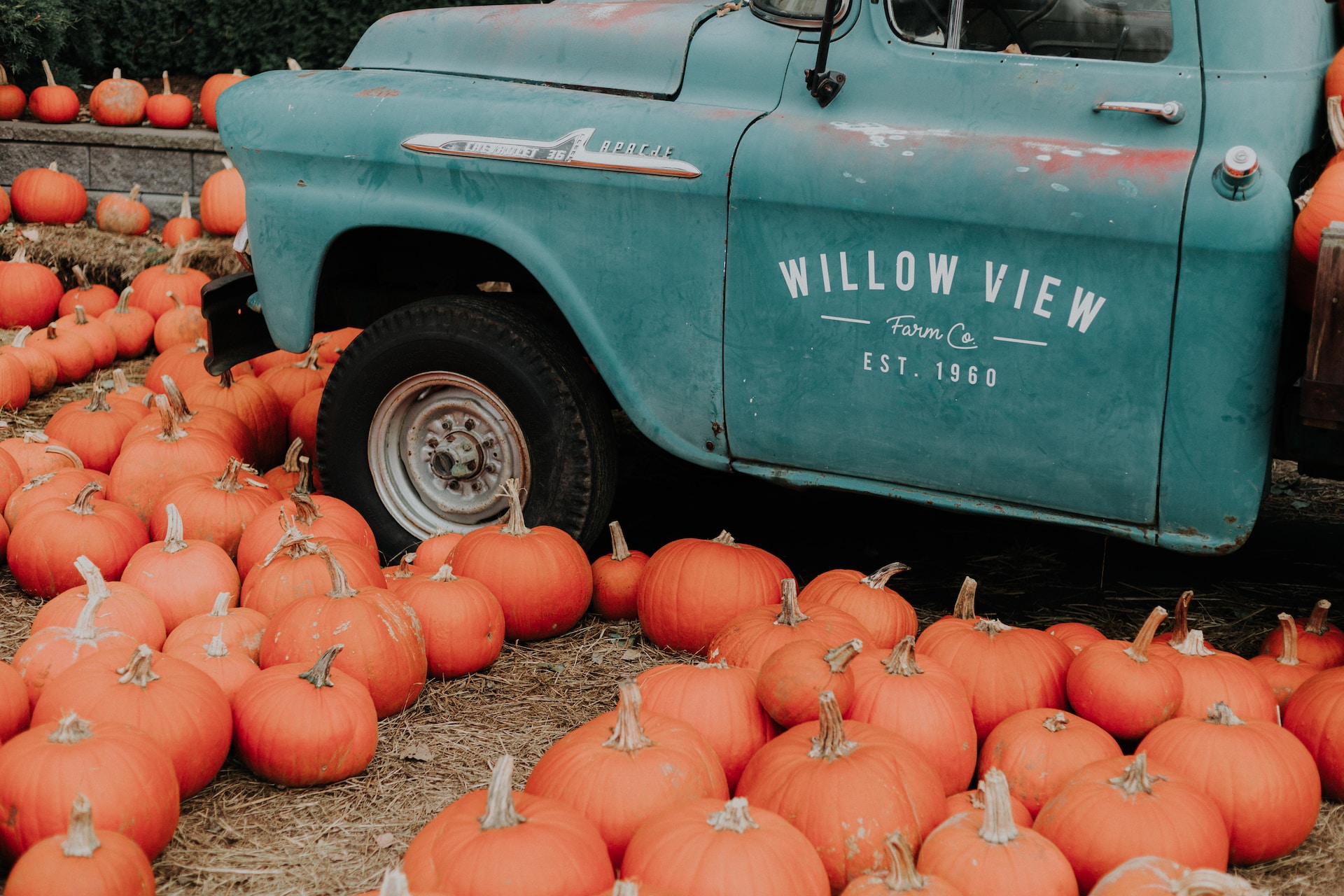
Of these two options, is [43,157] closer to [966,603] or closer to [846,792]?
[966,603]

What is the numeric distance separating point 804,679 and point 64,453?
3.32 meters

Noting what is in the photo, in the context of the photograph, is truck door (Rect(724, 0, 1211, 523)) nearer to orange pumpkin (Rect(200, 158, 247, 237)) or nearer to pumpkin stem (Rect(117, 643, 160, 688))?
pumpkin stem (Rect(117, 643, 160, 688))

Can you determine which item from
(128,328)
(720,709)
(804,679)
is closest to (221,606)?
(720,709)

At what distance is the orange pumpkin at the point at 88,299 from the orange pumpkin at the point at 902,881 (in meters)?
6.36

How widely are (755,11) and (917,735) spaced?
2323mm

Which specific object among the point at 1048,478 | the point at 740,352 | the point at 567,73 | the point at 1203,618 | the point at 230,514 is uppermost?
the point at 567,73

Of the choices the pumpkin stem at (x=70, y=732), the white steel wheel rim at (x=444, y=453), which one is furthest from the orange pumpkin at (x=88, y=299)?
the pumpkin stem at (x=70, y=732)

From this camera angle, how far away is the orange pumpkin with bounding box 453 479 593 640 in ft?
13.1

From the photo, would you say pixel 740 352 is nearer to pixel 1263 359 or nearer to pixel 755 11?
pixel 755 11

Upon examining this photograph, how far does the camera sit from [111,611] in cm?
356

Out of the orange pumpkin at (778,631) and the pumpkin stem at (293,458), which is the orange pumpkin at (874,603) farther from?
the pumpkin stem at (293,458)

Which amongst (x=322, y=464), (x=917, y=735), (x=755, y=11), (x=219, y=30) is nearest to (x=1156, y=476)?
(x=917, y=735)

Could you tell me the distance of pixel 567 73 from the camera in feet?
14.0

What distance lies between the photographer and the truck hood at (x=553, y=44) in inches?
162
